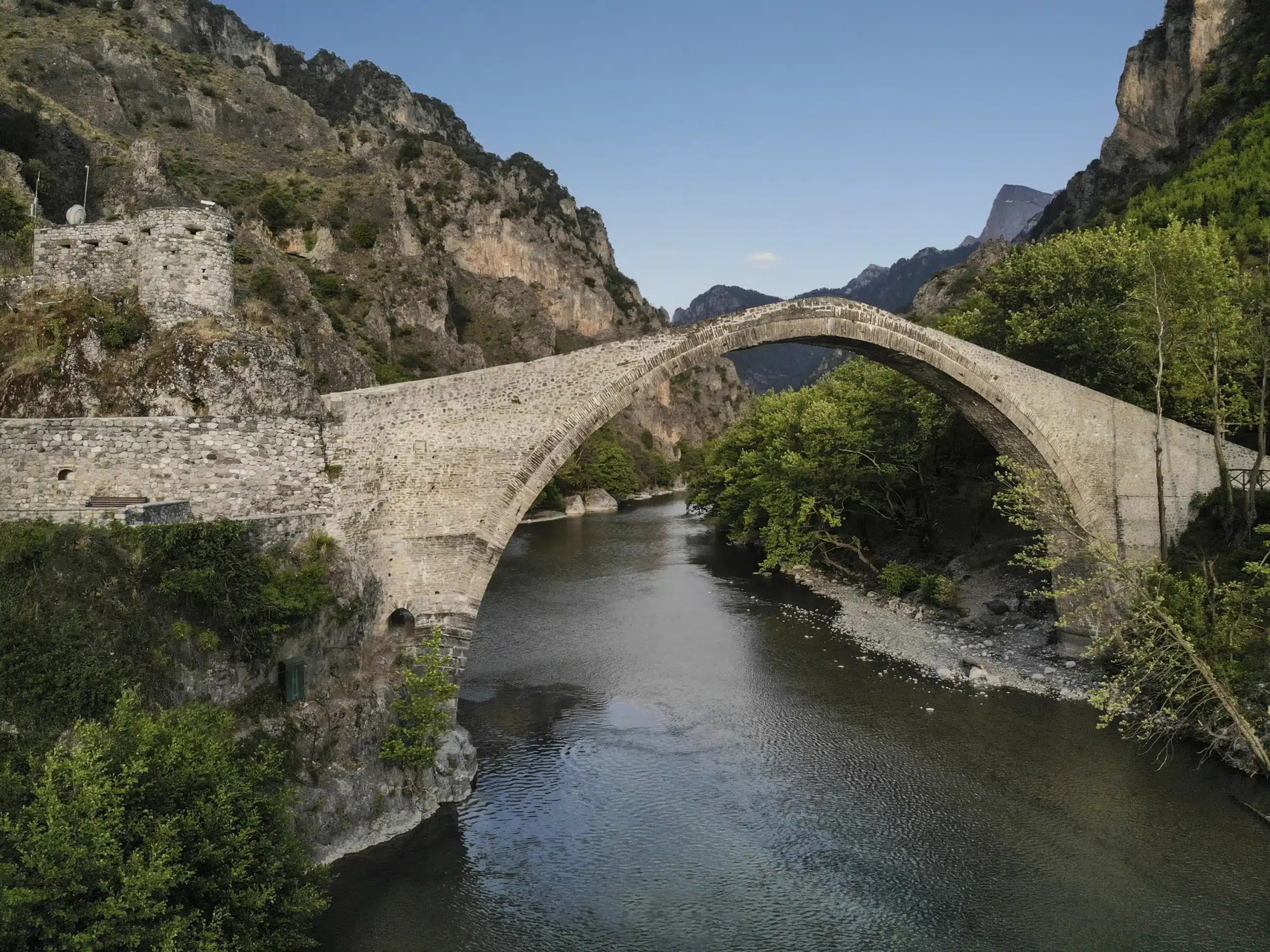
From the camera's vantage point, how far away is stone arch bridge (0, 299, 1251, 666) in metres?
10.8

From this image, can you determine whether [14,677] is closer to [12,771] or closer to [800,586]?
[12,771]

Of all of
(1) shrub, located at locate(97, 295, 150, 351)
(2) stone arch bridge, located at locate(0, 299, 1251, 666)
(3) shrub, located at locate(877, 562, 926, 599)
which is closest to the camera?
(2) stone arch bridge, located at locate(0, 299, 1251, 666)

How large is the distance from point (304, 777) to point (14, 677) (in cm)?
317

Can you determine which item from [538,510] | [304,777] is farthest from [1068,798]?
[538,510]

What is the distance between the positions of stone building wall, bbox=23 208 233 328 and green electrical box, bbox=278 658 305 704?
215 inches

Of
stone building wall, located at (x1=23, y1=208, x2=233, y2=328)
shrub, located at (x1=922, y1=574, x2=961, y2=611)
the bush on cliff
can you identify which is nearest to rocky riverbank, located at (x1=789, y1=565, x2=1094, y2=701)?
shrub, located at (x1=922, y1=574, x2=961, y2=611)

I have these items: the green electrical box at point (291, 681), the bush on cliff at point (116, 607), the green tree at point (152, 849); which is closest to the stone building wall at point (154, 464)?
the bush on cliff at point (116, 607)

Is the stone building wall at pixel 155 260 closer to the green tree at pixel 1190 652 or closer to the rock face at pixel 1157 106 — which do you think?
the green tree at pixel 1190 652

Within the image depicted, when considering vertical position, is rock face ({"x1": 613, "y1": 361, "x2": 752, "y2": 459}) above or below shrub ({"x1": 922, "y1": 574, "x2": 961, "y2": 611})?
above

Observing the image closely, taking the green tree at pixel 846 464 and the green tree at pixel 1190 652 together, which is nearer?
the green tree at pixel 1190 652

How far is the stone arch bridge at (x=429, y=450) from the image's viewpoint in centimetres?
1075

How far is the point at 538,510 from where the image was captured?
5047cm

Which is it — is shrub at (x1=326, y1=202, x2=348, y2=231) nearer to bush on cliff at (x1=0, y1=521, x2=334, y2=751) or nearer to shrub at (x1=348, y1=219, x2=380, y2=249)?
shrub at (x1=348, y1=219, x2=380, y2=249)

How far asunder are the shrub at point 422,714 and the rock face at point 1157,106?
42.9 m
